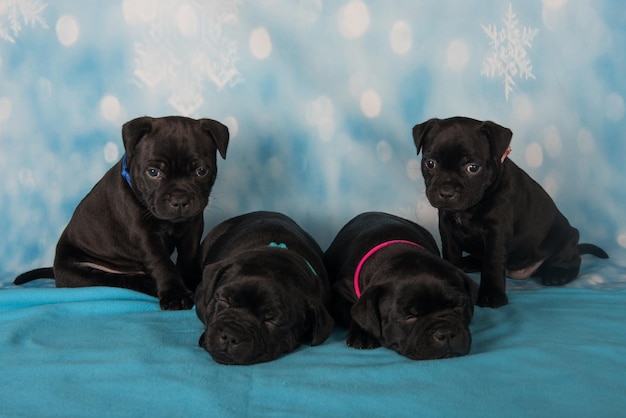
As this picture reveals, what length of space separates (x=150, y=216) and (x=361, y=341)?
2.02m

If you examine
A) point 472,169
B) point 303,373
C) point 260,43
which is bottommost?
point 303,373

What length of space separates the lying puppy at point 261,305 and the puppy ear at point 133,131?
1129 millimetres

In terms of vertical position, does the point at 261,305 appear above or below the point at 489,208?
below

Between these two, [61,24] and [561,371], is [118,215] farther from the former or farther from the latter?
[561,371]

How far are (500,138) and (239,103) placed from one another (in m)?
2.84

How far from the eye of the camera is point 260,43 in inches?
291

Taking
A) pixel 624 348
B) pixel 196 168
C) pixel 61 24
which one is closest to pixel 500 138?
pixel 624 348

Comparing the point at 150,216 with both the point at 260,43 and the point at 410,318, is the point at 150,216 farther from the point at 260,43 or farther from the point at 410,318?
the point at 260,43

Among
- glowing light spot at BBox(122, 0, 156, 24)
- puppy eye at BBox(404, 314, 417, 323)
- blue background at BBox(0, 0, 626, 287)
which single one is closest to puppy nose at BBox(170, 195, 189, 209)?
puppy eye at BBox(404, 314, 417, 323)

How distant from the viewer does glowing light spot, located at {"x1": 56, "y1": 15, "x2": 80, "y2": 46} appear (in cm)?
723

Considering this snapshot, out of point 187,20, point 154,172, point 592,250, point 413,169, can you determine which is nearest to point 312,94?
point 413,169

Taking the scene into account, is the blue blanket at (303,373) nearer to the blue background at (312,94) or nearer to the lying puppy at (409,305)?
the lying puppy at (409,305)

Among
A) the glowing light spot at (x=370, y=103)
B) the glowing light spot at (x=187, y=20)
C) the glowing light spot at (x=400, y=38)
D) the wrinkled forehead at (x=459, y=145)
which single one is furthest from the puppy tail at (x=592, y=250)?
the glowing light spot at (x=187, y=20)

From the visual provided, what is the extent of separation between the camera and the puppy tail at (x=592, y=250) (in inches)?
278
